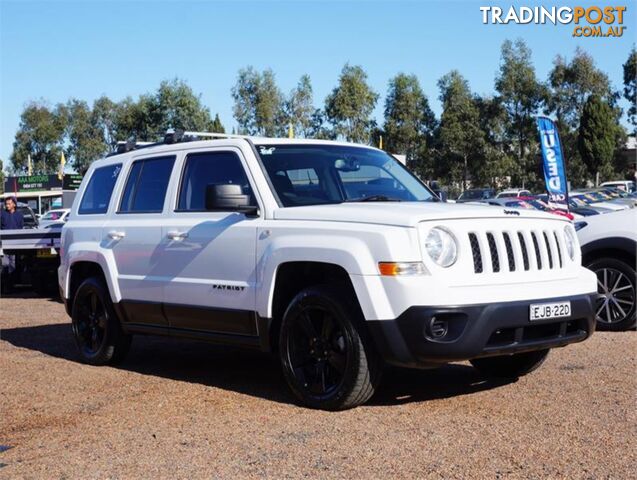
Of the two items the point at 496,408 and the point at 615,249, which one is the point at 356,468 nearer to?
the point at 496,408

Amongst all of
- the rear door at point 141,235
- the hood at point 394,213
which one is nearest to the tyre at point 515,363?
the hood at point 394,213

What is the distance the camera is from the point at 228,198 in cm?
618

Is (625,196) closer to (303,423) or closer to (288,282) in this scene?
(288,282)

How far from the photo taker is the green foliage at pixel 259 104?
5306 centimetres

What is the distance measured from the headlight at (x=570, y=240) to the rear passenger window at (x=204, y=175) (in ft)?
7.86

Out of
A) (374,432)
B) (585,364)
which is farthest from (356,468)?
(585,364)

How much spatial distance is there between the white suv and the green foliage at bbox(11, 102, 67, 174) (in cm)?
7083

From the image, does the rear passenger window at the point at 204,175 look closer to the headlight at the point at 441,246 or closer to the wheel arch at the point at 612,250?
the headlight at the point at 441,246

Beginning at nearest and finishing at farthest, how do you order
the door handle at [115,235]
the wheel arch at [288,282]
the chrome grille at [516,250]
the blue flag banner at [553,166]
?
the chrome grille at [516,250] < the wheel arch at [288,282] < the door handle at [115,235] < the blue flag banner at [553,166]

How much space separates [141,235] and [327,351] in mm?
2339

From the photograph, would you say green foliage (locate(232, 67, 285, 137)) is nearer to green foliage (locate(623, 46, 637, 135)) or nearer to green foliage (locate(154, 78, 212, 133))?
green foliage (locate(154, 78, 212, 133))

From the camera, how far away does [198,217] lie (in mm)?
6820

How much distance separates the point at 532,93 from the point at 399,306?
51989mm

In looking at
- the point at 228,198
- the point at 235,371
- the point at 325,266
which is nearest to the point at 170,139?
the point at 228,198
